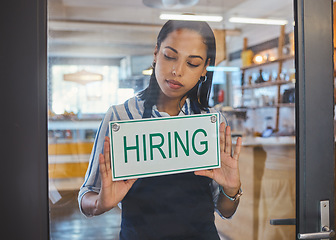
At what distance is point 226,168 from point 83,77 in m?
0.65

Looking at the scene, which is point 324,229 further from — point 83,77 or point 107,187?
point 83,77

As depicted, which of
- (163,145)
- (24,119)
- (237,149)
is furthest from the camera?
(237,149)

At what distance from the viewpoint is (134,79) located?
1173mm

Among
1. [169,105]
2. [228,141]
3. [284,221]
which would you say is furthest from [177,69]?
[284,221]

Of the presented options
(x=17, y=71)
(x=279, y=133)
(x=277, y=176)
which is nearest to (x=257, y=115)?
(x=279, y=133)

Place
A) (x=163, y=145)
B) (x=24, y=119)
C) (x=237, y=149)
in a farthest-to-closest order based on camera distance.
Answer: (x=237, y=149), (x=163, y=145), (x=24, y=119)

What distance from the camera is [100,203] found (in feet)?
3.89

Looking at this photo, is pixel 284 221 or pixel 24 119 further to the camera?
pixel 284 221

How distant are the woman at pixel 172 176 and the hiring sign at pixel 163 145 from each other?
0.02 m

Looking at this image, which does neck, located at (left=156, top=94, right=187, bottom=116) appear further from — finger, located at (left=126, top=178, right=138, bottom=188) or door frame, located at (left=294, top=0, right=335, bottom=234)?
door frame, located at (left=294, top=0, right=335, bottom=234)

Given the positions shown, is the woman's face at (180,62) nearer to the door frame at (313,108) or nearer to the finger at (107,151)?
the finger at (107,151)

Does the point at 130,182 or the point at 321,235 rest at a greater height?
the point at 130,182

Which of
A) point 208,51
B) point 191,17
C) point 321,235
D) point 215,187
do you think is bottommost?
point 321,235

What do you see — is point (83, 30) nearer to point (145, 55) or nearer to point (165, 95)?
point (145, 55)
